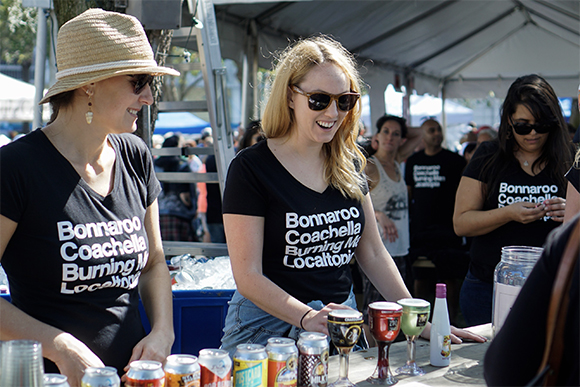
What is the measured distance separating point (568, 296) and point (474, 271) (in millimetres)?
2220

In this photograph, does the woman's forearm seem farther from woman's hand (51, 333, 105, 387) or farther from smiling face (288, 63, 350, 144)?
smiling face (288, 63, 350, 144)

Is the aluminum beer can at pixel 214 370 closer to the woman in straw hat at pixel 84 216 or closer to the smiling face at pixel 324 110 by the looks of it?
the woman in straw hat at pixel 84 216

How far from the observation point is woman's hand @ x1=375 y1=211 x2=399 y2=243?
4.94 meters

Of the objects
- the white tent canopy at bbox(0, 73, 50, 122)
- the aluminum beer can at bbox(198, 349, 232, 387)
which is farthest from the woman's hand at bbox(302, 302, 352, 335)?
the white tent canopy at bbox(0, 73, 50, 122)

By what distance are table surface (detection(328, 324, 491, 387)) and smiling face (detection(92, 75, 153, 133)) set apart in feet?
3.31

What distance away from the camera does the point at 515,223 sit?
3.02m

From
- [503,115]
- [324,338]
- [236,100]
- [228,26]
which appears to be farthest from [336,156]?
[236,100]

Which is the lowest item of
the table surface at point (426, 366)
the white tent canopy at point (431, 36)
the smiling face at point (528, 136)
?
the table surface at point (426, 366)

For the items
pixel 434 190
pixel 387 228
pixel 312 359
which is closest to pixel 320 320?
pixel 312 359

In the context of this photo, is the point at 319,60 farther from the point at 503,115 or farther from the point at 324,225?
the point at 503,115

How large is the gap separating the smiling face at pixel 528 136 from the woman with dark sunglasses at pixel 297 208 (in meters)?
1.15

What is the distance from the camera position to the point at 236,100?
48531mm

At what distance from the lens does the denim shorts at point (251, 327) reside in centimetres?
211

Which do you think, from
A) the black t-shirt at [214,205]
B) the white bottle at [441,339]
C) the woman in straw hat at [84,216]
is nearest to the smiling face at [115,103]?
the woman in straw hat at [84,216]
